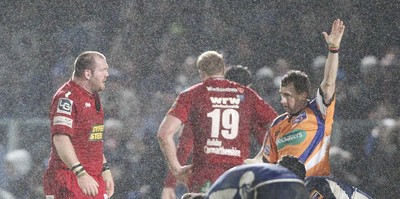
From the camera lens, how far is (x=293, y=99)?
6.02 metres

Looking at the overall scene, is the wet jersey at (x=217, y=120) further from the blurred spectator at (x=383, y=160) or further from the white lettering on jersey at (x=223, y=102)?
the blurred spectator at (x=383, y=160)

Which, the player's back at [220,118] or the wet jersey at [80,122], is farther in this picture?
the player's back at [220,118]

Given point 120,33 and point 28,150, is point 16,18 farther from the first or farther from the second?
point 28,150

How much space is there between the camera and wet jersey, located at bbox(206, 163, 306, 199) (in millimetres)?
3104

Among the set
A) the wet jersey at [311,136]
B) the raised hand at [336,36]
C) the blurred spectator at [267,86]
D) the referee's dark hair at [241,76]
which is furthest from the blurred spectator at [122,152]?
the raised hand at [336,36]

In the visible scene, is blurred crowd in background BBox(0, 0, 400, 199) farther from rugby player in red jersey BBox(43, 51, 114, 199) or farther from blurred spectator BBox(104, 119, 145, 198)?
rugby player in red jersey BBox(43, 51, 114, 199)

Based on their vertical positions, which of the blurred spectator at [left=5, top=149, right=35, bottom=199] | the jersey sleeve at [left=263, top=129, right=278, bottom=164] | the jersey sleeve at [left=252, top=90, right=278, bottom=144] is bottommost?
the blurred spectator at [left=5, top=149, right=35, bottom=199]

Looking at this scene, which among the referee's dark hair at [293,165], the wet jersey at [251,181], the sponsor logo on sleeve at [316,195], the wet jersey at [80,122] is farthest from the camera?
the wet jersey at [80,122]

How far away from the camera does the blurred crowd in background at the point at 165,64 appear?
9.70 m

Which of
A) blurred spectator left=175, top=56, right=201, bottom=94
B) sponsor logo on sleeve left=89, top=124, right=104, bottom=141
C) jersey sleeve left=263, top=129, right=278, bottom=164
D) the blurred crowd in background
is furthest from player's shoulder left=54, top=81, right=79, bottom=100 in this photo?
blurred spectator left=175, top=56, right=201, bottom=94

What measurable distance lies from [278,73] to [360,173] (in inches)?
83.7

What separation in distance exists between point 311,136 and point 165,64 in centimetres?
599

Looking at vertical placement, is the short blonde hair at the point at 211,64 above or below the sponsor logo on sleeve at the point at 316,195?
above

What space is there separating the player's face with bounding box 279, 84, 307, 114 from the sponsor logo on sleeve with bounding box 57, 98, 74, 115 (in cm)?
174
